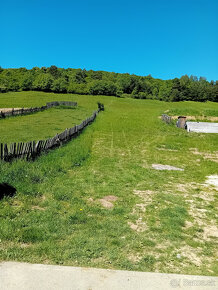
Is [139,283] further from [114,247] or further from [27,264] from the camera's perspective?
[27,264]

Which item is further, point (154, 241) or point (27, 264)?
point (154, 241)

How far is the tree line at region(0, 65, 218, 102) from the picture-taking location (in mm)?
84688

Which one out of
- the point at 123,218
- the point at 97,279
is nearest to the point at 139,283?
the point at 97,279

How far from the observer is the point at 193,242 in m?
4.77

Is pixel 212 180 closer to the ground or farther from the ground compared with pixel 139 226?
farther from the ground

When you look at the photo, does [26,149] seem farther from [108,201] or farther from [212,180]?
[212,180]

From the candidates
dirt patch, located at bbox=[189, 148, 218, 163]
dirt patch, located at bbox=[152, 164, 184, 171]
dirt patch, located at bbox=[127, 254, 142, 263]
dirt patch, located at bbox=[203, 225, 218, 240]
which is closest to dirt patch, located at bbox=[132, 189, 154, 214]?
dirt patch, located at bbox=[203, 225, 218, 240]

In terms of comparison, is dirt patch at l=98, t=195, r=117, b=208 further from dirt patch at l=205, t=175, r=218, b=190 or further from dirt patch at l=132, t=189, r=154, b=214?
dirt patch at l=205, t=175, r=218, b=190

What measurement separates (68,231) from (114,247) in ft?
3.36

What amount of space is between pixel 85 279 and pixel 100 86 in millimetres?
85234

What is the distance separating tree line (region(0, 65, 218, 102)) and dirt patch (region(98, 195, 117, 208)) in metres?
77.6

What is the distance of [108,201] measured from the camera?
21.7ft

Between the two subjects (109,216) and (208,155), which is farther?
(208,155)

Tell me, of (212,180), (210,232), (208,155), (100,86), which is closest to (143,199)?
(210,232)
